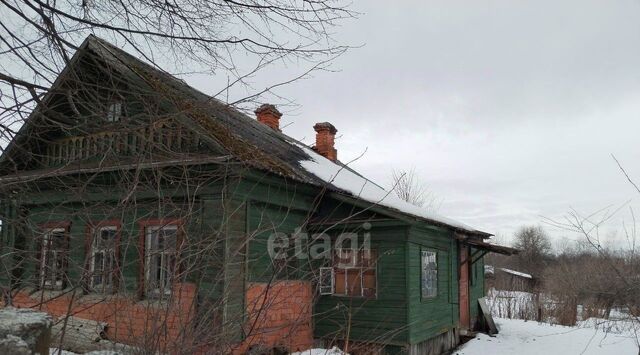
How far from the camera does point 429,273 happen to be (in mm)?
11328

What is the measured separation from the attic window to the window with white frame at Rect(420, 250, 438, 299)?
8022 millimetres

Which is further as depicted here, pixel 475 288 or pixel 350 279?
pixel 475 288

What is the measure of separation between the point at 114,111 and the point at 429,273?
8.91 metres

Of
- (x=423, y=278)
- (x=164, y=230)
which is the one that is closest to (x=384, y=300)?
(x=423, y=278)

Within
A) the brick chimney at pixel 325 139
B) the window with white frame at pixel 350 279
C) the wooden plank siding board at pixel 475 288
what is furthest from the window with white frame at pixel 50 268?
the wooden plank siding board at pixel 475 288

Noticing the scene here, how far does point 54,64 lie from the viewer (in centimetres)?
363

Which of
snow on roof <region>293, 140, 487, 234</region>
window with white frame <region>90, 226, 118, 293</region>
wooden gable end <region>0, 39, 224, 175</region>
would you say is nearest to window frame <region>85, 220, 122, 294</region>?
window with white frame <region>90, 226, 118, 293</region>

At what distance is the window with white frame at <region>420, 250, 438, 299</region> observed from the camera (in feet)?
35.7

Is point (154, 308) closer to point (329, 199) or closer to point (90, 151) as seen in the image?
point (90, 151)

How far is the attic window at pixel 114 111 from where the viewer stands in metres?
3.76

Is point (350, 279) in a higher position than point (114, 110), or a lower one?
lower

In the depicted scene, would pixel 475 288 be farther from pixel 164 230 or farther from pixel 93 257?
pixel 93 257

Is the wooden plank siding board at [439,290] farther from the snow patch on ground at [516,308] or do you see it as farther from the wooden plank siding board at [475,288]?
the snow patch on ground at [516,308]

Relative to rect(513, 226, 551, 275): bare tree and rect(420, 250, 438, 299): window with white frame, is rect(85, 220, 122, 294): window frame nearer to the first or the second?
rect(420, 250, 438, 299): window with white frame
